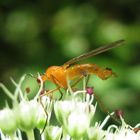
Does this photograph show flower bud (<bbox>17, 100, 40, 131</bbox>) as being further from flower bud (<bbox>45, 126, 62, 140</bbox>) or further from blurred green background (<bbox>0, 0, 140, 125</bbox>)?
blurred green background (<bbox>0, 0, 140, 125</bbox>)

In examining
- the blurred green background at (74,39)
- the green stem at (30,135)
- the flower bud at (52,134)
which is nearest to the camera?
the green stem at (30,135)

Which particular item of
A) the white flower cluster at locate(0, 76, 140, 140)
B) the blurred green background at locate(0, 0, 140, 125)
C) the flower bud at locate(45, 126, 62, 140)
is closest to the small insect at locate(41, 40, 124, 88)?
the white flower cluster at locate(0, 76, 140, 140)

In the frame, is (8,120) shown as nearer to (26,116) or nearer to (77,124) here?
(26,116)

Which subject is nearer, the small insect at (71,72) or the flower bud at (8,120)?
the flower bud at (8,120)

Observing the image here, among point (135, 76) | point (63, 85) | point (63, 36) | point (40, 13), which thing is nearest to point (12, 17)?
point (40, 13)

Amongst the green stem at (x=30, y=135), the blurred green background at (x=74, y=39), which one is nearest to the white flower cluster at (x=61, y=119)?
the green stem at (x=30, y=135)

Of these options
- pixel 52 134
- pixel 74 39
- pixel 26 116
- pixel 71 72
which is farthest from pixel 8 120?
pixel 74 39

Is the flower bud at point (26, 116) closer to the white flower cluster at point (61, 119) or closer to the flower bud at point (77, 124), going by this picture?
the white flower cluster at point (61, 119)

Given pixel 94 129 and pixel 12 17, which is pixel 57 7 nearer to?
pixel 12 17
